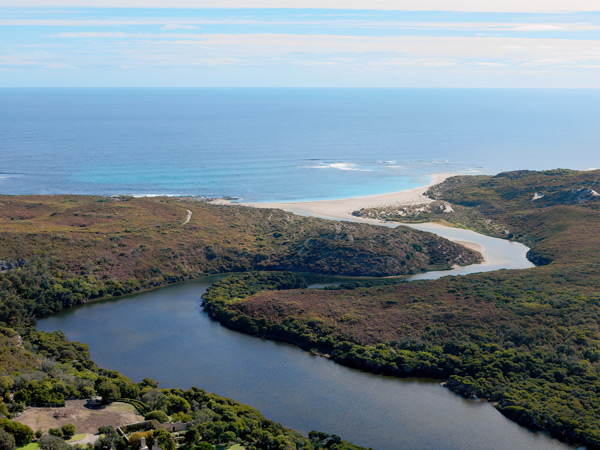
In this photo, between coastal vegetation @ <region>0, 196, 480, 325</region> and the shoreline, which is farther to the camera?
the shoreline

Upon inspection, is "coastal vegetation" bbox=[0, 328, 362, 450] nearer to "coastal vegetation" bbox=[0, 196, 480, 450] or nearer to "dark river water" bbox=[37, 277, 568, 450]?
"coastal vegetation" bbox=[0, 196, 480, 450]

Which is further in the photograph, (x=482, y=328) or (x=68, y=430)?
(x=482, y=328)

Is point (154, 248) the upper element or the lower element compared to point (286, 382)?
upper

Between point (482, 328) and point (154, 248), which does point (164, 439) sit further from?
point (154, 248)

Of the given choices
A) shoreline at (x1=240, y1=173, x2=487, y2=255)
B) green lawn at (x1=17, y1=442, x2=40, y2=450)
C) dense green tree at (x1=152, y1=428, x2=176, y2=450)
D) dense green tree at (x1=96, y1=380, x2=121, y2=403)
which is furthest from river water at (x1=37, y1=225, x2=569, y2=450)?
shoreline at (x1=240, y1=173, x2=487, y2=255)

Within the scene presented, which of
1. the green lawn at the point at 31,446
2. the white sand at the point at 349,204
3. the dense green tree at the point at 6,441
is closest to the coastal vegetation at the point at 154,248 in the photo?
the white sand at the point at 349,204

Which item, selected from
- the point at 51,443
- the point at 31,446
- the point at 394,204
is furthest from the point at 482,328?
the point at 394,204

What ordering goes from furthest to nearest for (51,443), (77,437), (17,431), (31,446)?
1. (77,437)
2. (31,446)
3. (51,443)
4. (17,431)

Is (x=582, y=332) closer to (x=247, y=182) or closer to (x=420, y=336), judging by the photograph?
(x=420, y=336)
